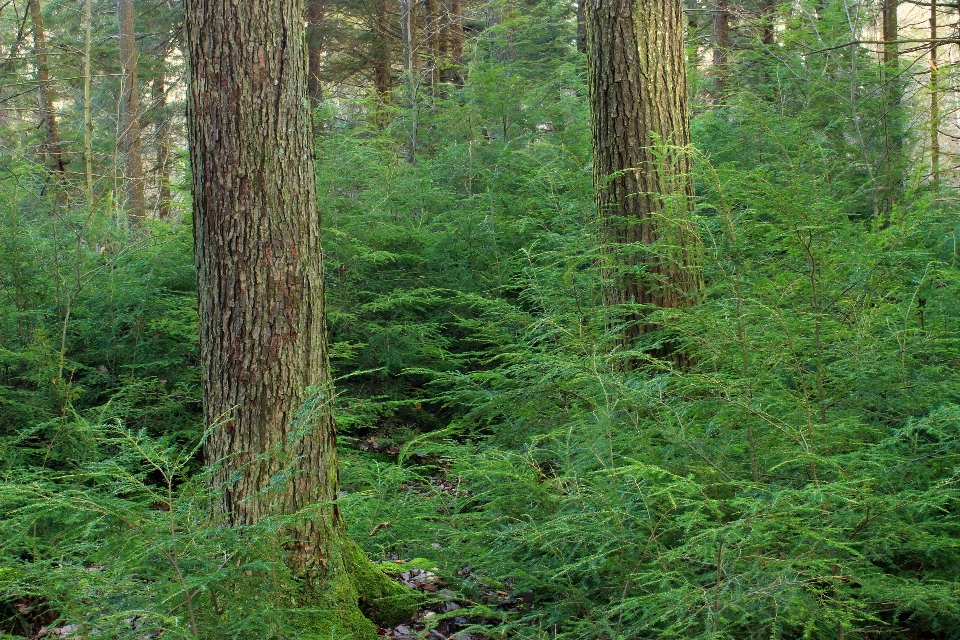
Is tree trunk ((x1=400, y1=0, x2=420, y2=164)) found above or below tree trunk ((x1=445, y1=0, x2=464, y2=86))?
below

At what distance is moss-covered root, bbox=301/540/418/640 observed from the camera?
3.31 m

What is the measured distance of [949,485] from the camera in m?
2.87

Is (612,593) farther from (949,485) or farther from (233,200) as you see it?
(233,200)

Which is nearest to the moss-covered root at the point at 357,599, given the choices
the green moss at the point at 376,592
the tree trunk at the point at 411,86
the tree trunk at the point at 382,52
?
the green moss at the point at 376,592

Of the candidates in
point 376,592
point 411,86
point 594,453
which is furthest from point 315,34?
point 594,453

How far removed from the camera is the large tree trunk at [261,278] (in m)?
3.46

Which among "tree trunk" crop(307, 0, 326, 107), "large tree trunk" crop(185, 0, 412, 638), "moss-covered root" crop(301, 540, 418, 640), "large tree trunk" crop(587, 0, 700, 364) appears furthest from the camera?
"tree trunk" crop(307, 0, 326, 107)

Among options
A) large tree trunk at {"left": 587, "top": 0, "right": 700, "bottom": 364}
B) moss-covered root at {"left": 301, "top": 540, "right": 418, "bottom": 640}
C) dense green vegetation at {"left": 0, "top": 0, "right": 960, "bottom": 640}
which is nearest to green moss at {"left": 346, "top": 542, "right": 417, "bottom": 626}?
moss-covered root at {"left": 301, "top": 540, "right": 418, "bottom": 640}

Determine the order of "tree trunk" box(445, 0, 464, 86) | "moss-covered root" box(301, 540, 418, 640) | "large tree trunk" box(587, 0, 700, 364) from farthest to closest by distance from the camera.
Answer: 1. "tree trunk" box(445, 0, 464, 86)
2. "large tree trunk" box(587, 0, 700, 364)
3. "moss-covered root" box(301, 540, 418, 640)

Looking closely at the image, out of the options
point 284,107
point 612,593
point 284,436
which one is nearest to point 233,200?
point 284,107

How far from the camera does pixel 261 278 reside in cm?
347

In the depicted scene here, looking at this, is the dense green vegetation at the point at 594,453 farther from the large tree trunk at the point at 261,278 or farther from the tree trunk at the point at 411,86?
the tree trunk at the point at 411,86

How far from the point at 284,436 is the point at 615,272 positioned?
2657mm

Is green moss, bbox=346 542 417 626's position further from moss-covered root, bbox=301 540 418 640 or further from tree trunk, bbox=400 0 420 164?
tree trunk, bbox=400 0 420 164
